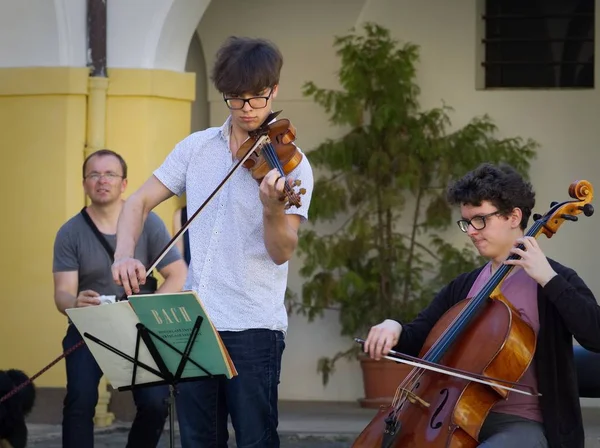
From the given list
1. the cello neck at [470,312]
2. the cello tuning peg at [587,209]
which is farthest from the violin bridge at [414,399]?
the cello tuning peg at [587,209]

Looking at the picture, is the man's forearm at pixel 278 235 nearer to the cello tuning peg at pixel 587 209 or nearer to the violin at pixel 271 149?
the violin at pixel 271 149

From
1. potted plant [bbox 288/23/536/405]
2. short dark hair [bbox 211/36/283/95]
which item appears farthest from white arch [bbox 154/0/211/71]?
short dark hair [bbox 211/36/283/95]

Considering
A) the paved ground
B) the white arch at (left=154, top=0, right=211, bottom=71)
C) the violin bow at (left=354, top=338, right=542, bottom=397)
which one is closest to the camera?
the violin bow at (left=354, top=338, right=542, bottom=397)

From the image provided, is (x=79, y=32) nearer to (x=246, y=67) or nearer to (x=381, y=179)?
(x=381, y=179)

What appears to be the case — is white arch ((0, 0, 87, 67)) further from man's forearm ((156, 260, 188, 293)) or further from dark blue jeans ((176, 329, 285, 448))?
dark blue jeans ((176, 329, 285, 448))

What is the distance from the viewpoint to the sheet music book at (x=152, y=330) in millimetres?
3820

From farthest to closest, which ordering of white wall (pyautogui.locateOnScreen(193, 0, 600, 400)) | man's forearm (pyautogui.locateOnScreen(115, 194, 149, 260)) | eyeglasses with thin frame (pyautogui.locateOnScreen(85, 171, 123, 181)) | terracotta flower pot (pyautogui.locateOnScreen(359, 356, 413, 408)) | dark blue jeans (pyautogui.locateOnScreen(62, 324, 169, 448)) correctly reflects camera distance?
white wall (pyautogui.locateOnScreen(193, 0, 600, 400)) < terracotta flower pot (pyautogui.locateOnScreen(359, 356, 413, 408)) < eyeglasses with thin frame (pyautogui.locateOnScreen(85, 171, 123, 181)) < dark blue jeans (pyautogui.locateOnScreen(62, 324, 169, 448)) < man's forearm (pyautogui.locateOnScreen(115, 194, 149, 260))

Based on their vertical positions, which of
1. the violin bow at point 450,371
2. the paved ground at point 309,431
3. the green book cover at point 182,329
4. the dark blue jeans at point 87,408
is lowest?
the paved ground at point 309,431

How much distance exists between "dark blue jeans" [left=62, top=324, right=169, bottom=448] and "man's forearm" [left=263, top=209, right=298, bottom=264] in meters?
1.73

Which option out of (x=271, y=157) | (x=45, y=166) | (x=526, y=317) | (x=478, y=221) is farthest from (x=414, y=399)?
(x=45, y=166)

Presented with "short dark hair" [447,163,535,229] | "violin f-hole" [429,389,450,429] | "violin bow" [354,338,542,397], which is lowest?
"violin f-hole" [429,389,450,429]

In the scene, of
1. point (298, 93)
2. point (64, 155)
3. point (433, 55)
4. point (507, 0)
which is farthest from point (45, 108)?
point (507, 0)

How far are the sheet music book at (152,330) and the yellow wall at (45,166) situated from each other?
353 cm

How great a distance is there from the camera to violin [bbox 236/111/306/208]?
12.7 ft
